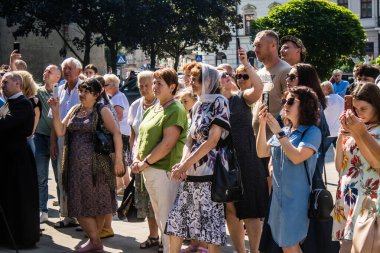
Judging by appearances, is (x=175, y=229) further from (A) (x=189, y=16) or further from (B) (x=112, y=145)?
(A) (x=189, y=16)

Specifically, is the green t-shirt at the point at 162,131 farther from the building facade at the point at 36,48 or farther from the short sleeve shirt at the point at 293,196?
the building facade at the point at 36,48

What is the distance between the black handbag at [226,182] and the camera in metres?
5.99

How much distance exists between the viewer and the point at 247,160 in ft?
22.3

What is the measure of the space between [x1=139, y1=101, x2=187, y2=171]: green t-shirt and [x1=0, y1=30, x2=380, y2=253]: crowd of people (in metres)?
A: 0.01

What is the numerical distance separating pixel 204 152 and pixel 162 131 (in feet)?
2.59

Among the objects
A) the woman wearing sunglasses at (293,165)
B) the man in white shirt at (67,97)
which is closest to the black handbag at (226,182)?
the woman wearing sunglasses at (293,165)

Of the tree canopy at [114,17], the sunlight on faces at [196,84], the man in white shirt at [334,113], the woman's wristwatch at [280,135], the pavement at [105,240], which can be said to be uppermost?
the tree canopy at [114,17]

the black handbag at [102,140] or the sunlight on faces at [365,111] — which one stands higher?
the sunlight on faces at [365,111]

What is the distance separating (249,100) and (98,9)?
29.6 m

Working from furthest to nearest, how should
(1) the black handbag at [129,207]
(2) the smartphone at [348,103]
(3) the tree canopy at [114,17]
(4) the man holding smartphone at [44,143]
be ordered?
(3) the tree canopy at [114,17] → (4) the man holding smartphone at [44,143] → (1) the black handbag at [129,207] → (2) the smartphone at [348,103]

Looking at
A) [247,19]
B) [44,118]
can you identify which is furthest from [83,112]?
[247,19]

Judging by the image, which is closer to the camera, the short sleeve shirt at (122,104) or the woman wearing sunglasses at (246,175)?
the woman wearing sunglasses at (246,175)

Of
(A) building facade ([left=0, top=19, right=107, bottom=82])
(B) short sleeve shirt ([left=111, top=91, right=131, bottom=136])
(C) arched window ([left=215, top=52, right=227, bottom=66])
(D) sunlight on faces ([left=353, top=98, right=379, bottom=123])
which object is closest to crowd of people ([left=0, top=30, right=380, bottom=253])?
(D) sunlight on faces ([left=353, top=98, right=379, bottom=123])

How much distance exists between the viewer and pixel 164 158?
22.3ft
